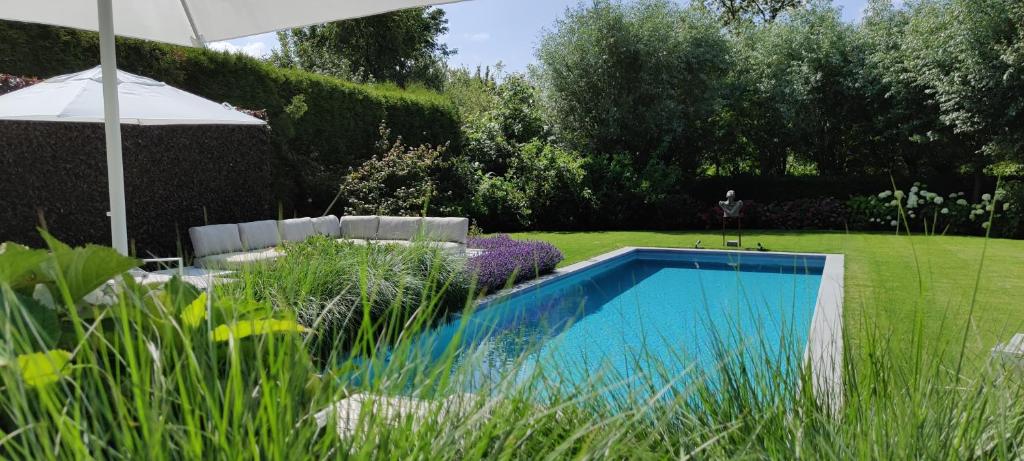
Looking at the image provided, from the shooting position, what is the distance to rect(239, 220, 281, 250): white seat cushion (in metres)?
8.80

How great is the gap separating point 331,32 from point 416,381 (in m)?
26.3

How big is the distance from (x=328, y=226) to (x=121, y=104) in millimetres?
5995

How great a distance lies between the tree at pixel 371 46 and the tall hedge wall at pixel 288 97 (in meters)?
9.19

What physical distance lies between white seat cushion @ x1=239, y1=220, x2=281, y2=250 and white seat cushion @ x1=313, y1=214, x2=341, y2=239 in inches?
24.7

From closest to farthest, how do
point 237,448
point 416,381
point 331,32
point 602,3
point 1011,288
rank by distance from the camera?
point 237,448, point 416,381, point 1011,288, point 602,3, point 331,32

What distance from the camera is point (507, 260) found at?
8359 mm

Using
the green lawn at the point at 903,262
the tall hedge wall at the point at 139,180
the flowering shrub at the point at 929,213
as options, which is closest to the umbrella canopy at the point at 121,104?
the tall hedge wall at the point at 139,180

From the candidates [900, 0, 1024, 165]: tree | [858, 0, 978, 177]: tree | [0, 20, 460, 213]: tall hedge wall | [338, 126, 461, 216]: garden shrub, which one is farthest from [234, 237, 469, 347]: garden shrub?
[858, 0, 978, 177]: tree

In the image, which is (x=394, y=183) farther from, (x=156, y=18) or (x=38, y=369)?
(x=38, y=369)

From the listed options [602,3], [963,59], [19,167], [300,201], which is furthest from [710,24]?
[19,167]

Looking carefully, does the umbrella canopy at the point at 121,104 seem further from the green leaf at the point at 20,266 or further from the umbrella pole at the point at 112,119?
the green leaf at the point at 20,266

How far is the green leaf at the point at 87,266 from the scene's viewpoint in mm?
937

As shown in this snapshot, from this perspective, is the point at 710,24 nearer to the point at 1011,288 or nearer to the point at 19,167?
the point at 1011,288

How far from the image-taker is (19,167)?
24.4 ft
